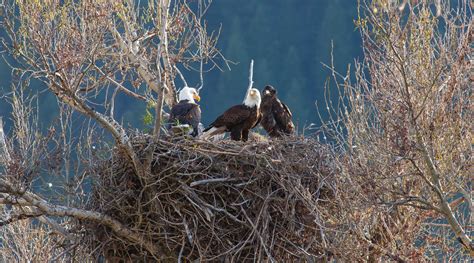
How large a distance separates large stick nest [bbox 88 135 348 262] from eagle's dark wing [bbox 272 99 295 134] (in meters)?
2.25

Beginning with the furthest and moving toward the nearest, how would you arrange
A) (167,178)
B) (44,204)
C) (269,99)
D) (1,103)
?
(1,103), (269,99), (167,178), (44,204)

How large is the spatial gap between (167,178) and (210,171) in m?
0.40

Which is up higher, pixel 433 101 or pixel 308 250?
pixel 433 101

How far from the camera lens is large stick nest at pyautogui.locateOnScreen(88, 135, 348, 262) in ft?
27.0

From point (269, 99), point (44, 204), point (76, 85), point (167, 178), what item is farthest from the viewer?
point (269, 99)

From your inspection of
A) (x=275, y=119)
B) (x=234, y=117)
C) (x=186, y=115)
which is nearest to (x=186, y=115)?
(x=186, y=115)

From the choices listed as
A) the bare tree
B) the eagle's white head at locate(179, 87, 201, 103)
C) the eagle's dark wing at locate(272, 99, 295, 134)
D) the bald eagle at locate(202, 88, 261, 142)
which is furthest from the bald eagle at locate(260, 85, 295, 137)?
the bare tree

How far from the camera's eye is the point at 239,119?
1025 cm

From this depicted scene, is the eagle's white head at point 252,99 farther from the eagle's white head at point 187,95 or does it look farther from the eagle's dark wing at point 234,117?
the eagle's white head at point 187,95

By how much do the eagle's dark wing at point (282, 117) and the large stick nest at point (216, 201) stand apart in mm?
2246

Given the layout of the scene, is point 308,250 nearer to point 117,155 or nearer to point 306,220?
point 306,220

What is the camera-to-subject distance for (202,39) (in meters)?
11.5

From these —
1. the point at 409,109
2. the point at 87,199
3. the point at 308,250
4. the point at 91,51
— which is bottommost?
the point at 308,250

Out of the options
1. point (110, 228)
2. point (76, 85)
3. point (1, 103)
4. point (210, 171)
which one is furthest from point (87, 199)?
point (1, 103)
